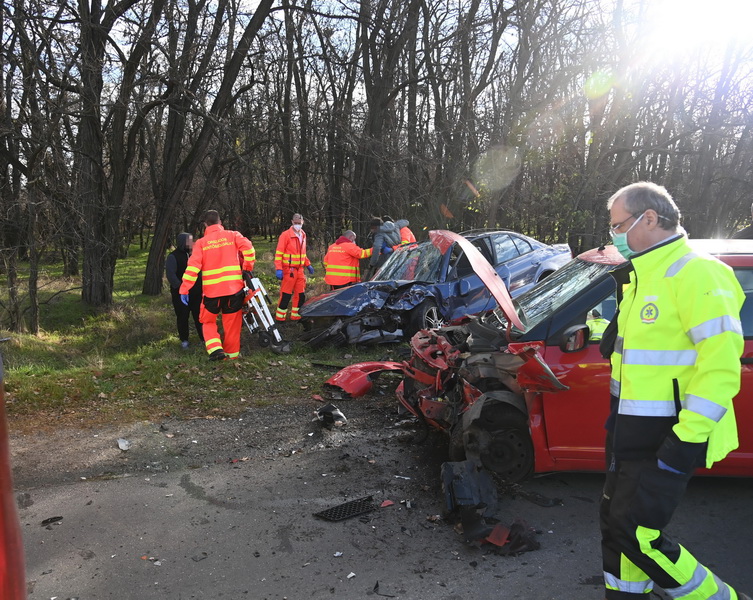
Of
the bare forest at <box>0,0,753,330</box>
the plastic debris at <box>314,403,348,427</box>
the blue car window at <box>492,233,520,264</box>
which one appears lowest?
the plastic debris at <box>314,403,348,427</box>

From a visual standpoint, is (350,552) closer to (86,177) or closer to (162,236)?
(86,177)

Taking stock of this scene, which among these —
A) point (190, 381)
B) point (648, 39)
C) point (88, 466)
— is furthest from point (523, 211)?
point (88, 466)

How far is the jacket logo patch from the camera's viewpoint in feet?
8.23

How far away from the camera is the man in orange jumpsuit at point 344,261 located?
1096 cm

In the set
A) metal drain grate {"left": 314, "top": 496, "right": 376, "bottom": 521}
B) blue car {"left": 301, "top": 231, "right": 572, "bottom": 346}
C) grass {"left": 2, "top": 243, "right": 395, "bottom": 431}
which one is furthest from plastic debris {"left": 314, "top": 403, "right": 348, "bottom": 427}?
blue car {"left": 301, "top": 231, "right": 572, "bottom": 346}

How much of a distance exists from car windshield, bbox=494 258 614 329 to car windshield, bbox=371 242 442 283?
14.2ft

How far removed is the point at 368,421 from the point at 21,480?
9.30 ft

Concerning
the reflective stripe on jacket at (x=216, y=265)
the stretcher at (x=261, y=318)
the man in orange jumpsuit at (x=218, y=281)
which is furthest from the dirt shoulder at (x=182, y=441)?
the stretcher at (x=261, y=318)

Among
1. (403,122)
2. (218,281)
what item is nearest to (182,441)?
(218,281)

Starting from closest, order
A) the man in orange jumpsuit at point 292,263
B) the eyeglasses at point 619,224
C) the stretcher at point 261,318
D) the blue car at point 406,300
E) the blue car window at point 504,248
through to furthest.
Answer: the eyeglasses at point 619,224, the stretcher at point 261,318, the blue car at point 406,300, the blue car window at point 504,248, the man in orange jumpsuit at point 292,263

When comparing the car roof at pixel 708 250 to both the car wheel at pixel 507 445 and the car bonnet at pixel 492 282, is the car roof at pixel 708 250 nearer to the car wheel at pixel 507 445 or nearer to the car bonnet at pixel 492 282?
the car bonnet at pixel 492 282

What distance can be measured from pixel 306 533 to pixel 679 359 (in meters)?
2.43

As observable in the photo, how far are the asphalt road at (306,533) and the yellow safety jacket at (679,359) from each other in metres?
1.22

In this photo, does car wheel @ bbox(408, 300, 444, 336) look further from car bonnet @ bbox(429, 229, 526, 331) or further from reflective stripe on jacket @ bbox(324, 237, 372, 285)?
car bonnet @ bbox(429, 229, 526, 331)
